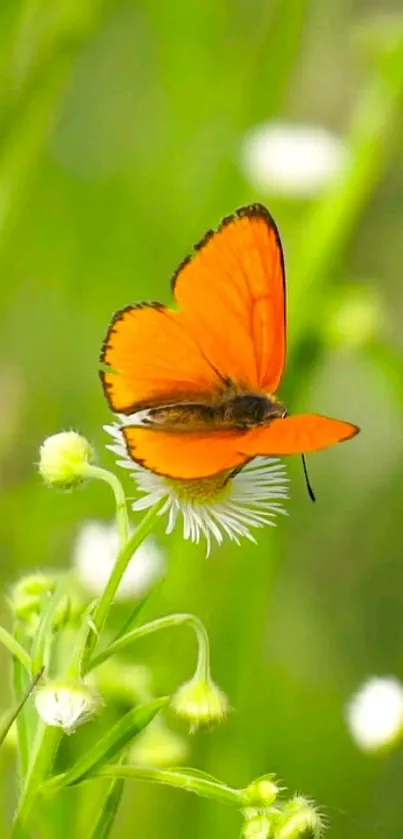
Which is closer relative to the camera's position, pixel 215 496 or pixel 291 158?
pixel 215 496

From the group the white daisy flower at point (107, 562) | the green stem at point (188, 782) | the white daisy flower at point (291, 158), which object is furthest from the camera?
the white daisy flower at point (291, 158)

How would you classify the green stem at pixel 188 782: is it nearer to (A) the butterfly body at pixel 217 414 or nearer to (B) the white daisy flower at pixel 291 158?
(A) the butterfly body at pixel 217 414

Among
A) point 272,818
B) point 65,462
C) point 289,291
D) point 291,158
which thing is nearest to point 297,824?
point 272,818

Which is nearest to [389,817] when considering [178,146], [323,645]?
[323,645]

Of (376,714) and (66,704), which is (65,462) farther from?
(376,714)

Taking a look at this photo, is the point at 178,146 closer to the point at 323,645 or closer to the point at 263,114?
the point at 263,114

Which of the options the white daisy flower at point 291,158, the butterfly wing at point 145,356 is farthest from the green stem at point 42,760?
the white daisy flower at point 291,158
